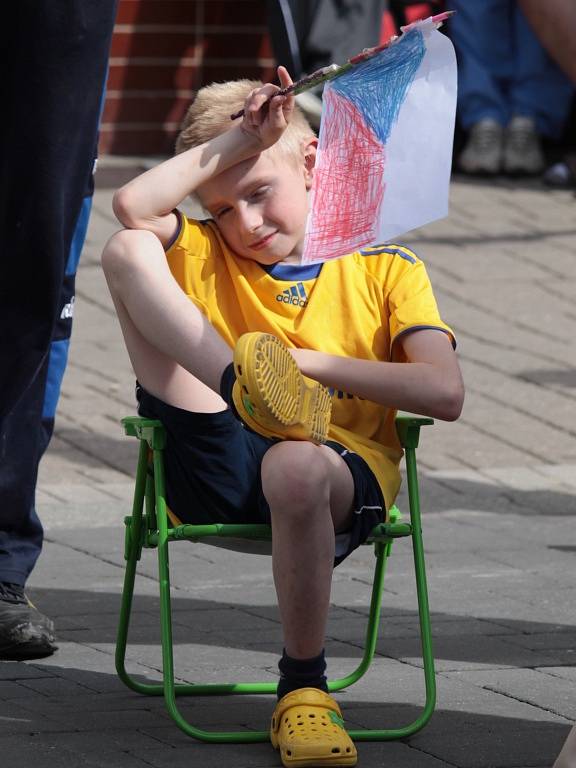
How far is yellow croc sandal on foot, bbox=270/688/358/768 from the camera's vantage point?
2.92 m

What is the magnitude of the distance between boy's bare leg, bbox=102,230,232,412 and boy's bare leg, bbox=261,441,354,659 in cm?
21

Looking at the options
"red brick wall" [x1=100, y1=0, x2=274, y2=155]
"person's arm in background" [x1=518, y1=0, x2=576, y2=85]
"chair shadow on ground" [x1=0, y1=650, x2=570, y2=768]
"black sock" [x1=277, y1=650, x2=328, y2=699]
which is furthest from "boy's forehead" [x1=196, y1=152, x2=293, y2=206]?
"red brick wall" [x1=100, y1=0, x2=274, y2=155]

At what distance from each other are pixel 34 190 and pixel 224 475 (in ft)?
2.73

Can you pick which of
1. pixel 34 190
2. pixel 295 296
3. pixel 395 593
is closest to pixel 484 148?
pixel 395 593

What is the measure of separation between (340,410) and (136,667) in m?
0.74

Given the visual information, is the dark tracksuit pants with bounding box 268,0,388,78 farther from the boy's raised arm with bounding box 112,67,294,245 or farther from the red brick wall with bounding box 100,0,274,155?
the boy's raised arm with bounding box 112,67,294,245

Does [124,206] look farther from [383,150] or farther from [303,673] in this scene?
[303,673]

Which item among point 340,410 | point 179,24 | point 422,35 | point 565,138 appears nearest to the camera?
point 422,35

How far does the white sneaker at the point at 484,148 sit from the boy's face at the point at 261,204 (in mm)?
6767

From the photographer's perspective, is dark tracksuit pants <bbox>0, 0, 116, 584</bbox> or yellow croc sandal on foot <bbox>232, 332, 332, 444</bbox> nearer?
yellow croc sandal on foot <bbox>232, 332, 332, 444</bbox>

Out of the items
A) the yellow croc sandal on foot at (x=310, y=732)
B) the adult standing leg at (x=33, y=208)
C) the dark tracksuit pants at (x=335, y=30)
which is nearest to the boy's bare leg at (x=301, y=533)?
the yellow croc sandal on foot at (x=310, y=732)

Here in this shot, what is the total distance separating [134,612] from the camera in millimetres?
4012

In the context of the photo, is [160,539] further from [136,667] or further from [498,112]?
[498,112]

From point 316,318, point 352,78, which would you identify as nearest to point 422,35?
point 352,78
